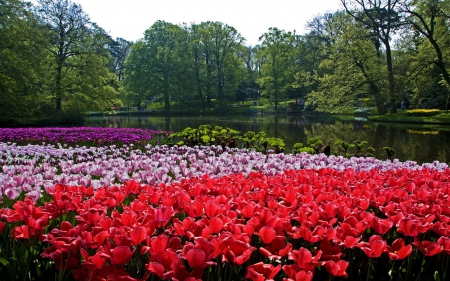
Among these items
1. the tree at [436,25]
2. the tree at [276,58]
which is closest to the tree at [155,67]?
the tree at [276,58]

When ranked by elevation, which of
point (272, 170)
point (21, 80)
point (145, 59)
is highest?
point (145, 59)

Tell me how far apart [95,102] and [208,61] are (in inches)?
1146

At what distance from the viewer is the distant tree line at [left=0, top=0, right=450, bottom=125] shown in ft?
78.2

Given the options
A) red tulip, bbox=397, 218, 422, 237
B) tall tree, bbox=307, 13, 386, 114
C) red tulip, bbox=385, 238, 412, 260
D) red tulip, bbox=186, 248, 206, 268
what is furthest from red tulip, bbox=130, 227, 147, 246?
tall tree, bbox=307, 13, 386, 114

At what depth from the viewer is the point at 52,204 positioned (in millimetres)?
2398

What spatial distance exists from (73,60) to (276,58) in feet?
94.5

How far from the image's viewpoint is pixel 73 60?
30.8 meters

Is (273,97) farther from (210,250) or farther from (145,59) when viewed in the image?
(210,250)

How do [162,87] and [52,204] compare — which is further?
[162,87]

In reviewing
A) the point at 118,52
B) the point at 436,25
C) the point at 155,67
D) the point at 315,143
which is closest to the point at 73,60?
the point at 155,67

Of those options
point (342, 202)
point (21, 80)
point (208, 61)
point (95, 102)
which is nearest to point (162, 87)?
point (208, 61)

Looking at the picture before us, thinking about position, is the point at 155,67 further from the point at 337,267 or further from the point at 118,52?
the point at 337,267

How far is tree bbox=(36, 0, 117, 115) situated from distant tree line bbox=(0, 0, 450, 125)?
8 cm

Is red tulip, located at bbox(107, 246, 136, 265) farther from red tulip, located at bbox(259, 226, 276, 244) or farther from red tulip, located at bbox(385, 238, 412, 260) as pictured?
red tulip, located at bbox(385, 238, 412, 260)
